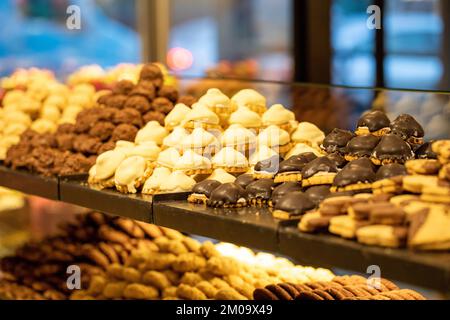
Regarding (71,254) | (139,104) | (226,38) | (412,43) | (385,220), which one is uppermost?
(226,38)

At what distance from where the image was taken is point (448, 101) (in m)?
3.15

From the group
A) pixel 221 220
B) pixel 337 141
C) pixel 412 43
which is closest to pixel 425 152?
pixel 337 141

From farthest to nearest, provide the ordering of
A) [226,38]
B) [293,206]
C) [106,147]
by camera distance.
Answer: [226,38]
[106,147]
[293,206]

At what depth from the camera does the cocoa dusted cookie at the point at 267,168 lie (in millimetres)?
2846

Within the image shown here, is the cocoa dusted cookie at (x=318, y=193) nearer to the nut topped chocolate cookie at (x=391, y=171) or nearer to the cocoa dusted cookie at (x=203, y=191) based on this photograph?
the nut topped chocolate cookie at (x=391, y=171)

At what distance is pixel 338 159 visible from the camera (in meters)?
2.68

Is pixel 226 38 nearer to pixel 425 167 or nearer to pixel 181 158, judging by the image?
pixel 181 158

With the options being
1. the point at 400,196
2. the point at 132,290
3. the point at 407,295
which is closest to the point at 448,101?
the point at 407,295

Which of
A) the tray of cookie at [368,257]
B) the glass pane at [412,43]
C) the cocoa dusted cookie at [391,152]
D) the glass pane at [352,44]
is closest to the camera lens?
the tray of cookie at [368,257]

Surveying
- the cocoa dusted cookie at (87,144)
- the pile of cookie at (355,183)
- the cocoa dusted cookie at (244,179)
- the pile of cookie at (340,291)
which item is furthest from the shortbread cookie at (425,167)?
the cocoa dusted cookie at (87,144)

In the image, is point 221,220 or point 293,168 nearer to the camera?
point 221,220

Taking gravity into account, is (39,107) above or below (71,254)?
above

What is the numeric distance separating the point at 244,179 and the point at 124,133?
97 cm

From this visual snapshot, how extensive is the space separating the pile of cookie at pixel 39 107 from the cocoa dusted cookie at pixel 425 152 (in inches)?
83.8
